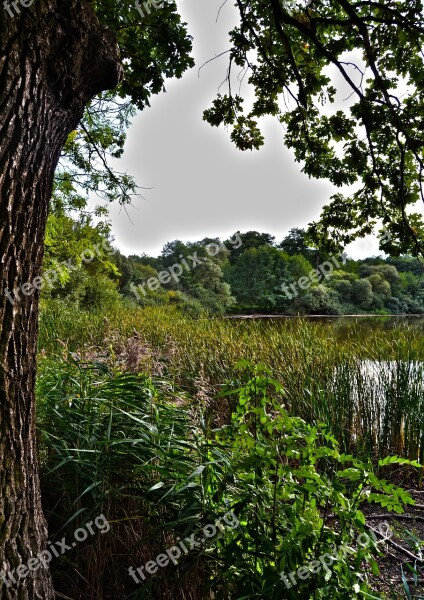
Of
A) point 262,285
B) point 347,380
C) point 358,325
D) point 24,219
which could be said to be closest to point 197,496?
point 24,219

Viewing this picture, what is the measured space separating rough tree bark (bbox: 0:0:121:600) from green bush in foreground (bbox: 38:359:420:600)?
1.15ft

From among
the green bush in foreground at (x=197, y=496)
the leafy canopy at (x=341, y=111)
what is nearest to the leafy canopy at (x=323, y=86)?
the leafy canopy at (x=341, y=111)

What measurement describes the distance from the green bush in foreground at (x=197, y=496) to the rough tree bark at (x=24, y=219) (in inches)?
13.8

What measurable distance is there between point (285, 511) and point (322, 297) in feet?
98.6

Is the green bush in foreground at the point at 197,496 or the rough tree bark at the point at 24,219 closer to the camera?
the rough tree bark at the point at 24,219

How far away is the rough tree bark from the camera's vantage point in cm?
119

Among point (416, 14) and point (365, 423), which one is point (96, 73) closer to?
point (416, 14)

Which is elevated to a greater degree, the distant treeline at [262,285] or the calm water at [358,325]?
the distant treeline at [262,285]

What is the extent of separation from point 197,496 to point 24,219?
121cm

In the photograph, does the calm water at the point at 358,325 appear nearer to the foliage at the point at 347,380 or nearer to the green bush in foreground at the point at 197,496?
the foliage at the point at 347,380

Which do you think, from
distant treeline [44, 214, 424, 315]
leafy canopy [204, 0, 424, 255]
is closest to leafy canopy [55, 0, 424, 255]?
leafy canopy [204, 0, 424, 255]

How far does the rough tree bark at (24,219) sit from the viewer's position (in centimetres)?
119

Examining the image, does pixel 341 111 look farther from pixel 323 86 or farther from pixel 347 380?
pixel 347 380

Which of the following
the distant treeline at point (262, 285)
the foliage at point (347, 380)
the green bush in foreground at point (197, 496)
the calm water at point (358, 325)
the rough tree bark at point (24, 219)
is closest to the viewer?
the rough tree bark at point (24, 219)
